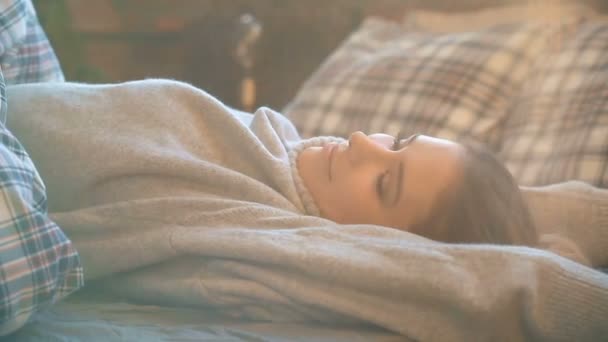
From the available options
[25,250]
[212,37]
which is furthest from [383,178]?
[212,37]

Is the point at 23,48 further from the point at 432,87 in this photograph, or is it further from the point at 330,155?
the point at 432,87

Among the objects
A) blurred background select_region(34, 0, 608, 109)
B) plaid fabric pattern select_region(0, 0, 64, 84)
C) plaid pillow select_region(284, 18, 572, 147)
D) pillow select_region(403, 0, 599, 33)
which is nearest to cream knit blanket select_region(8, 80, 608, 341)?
plaid fabric pattern select_region(0, 0, 64, 84)

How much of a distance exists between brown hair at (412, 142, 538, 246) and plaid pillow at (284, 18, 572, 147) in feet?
2.26

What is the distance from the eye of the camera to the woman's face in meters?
0.88

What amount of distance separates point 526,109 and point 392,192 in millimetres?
801

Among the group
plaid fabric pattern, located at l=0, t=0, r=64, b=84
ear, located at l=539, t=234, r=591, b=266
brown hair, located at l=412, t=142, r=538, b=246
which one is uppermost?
plaid fabric pattern, located at l=0, t=0, r=64, b=84

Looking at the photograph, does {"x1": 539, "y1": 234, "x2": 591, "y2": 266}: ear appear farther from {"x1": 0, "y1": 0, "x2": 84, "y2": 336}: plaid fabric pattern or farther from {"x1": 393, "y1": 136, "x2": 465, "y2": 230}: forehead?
{"x1": 0, "y1": 0, "x2": 84, "y2": 336}: plaid fabric pattern

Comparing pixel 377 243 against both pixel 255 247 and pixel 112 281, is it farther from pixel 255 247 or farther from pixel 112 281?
pixel 112 281

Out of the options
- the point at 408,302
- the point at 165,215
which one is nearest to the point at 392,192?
the point at 408,302

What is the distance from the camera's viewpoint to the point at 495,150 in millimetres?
1571

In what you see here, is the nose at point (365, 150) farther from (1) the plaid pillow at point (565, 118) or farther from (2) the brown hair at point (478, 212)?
(1) the plaid pillow at point (565, 118)

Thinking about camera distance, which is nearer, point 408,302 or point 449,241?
point 408,302

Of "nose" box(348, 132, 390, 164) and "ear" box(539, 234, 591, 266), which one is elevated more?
"nose" box(348, 132, 390, 164)

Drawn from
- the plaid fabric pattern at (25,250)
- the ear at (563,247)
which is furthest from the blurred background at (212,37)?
the plaid fabric pattern at (25,250)
